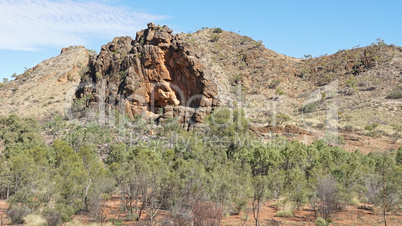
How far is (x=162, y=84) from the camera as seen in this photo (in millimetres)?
59281

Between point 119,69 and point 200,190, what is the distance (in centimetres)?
4819

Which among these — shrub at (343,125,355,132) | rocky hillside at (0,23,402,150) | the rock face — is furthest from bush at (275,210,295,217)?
shrub at (343,125,355,132)

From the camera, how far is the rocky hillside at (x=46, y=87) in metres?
78.2

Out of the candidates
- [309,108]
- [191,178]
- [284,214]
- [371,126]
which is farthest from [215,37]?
[191,178]

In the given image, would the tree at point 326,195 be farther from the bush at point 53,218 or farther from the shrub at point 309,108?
the shrub at point 309,108

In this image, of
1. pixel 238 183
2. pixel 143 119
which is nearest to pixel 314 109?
pixel 143 119

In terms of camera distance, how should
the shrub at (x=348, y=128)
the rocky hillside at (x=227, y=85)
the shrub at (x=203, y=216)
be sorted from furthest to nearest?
the shrub at (x=348, y=128) → the rocky hillside at (x=227, y=85) → the shrub at (x=203, y=216)

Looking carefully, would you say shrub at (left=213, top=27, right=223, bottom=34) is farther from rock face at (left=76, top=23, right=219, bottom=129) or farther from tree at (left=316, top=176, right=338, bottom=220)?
tree at (left=316, top=176, right=338, bottom=220)

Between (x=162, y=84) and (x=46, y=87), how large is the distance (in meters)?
46.9

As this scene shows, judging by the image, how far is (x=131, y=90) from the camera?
57875 mm

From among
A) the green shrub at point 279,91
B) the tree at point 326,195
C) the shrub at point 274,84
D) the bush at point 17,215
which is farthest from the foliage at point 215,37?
the bush at point 17,215

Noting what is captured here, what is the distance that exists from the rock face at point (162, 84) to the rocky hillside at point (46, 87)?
70.1 ft

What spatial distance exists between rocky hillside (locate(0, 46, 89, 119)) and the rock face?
70.1 feet

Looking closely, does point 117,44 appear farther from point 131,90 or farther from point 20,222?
point 20,222
